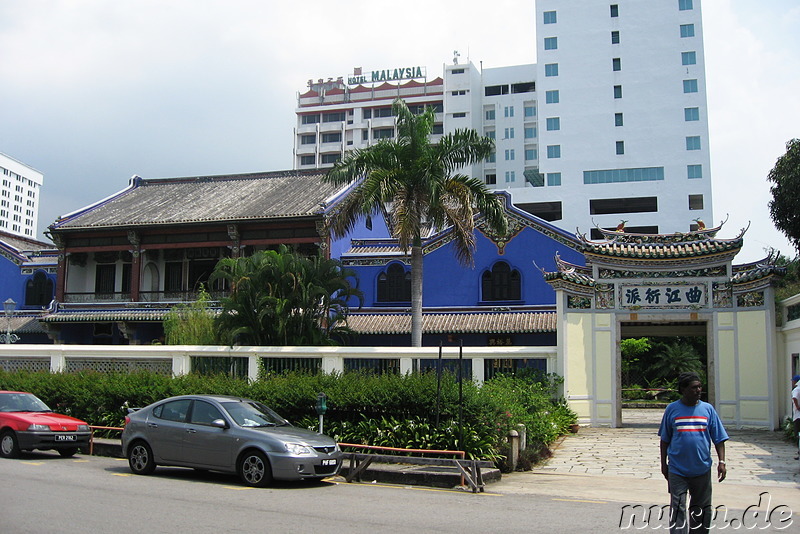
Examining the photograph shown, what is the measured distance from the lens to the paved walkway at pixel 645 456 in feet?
44.9

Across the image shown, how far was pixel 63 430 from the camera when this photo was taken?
1520cm

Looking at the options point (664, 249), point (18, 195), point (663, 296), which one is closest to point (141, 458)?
point (663, 296)

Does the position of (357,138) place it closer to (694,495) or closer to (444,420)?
(444,420)

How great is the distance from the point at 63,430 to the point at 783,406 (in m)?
17.2

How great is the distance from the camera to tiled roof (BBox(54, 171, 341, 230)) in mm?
32906

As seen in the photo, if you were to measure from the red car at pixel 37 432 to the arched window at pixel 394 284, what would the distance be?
15.5 meters

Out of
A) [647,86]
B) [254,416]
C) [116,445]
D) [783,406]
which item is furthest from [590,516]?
[647,86]

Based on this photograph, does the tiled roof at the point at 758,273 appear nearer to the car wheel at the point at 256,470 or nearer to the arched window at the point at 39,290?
the car wheel at the point at 256,470

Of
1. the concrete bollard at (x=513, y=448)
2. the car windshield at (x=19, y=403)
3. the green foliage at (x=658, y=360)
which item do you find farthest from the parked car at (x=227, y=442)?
the green foliage at (x=658, y=360)

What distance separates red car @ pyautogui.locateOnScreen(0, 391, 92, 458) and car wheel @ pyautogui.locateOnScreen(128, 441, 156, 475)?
2.70 metres

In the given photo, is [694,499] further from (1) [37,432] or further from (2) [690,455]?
(1) [37,432]

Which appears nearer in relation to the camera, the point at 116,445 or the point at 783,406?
the point at 116,445

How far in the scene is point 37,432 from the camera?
1491 cm

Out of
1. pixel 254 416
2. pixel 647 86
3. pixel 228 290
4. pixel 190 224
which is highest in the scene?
pixel 647 86
